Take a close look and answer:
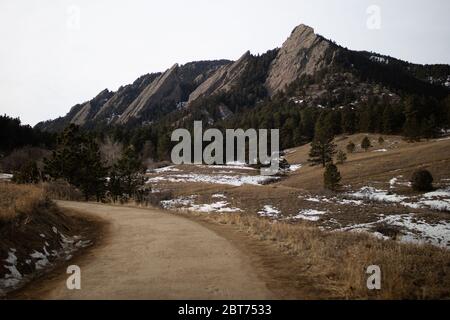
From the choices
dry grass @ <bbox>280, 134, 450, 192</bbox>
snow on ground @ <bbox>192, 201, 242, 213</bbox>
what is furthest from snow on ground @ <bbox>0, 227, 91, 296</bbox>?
dry grass @ <bbox>280, 134, 450, 192</bbox>

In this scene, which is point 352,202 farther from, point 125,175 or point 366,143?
point 366,143

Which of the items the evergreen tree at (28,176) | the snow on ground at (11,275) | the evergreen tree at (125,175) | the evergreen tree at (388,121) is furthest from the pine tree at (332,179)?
the evergreen tree at (388,121)

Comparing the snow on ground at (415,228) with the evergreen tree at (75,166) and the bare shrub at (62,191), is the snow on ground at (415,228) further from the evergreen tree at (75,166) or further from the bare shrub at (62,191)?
the evergreen tree at (75,166)

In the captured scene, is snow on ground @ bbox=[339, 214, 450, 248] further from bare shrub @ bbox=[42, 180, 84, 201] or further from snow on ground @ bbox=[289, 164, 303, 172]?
snow on ground @ bbox=[289, 164, 303, 172]

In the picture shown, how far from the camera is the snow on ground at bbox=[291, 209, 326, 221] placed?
28.5 meters

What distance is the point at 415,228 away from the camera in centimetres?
2448

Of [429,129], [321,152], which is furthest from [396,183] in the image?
[429,129]

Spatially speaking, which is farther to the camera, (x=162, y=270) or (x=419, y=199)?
(x=419, y=199)

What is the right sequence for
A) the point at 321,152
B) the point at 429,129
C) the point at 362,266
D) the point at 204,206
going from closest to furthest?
the point at 362,266 < the point at 204,206 < the point at 321,152 < the point at 429,129

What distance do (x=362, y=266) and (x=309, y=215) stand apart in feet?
73.7

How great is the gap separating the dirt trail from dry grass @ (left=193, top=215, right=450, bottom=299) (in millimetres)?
1426

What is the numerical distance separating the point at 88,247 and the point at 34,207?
8.36ft

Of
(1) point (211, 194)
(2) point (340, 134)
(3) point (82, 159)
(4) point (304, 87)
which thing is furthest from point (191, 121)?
(3) point (82, 159)
